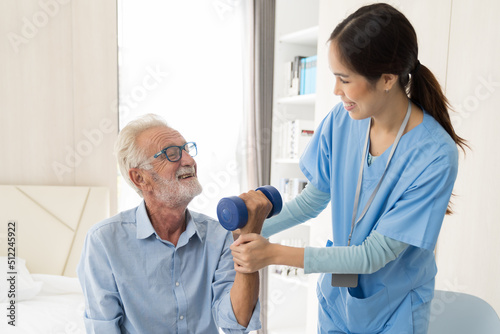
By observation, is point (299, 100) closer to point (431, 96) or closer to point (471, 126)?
point (471, 126)

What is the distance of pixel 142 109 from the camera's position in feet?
10.4

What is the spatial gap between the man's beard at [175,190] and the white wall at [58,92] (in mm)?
1705

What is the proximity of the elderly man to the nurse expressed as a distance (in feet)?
0.89

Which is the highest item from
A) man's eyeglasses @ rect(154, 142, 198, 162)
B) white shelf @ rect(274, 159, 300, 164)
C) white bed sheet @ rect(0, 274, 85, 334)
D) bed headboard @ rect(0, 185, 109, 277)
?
man's eyeglasses @ rect(154, 142, 198, 162)

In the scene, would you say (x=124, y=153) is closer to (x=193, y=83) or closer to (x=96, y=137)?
(x=96, y=137)

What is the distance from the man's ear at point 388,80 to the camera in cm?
115

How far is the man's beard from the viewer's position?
1.47 meters

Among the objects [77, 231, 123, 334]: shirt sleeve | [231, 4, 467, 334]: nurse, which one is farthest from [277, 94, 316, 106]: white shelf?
[77, 231, 123, 334]: shirt sleeve

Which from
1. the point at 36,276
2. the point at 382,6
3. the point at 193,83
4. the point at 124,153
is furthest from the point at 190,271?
the point at 193,83

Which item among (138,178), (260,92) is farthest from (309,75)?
→ (138,178)

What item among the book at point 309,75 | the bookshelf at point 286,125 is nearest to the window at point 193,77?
the bookshelf at point 286,125

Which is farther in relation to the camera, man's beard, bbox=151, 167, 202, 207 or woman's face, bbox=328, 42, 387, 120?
Answer: man's beard, bbox=151, 167, 202, 207

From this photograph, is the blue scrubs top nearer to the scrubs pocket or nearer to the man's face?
the scrubs pocket

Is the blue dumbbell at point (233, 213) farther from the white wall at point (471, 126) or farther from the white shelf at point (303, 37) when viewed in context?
the white shelf at point (303, 37)
